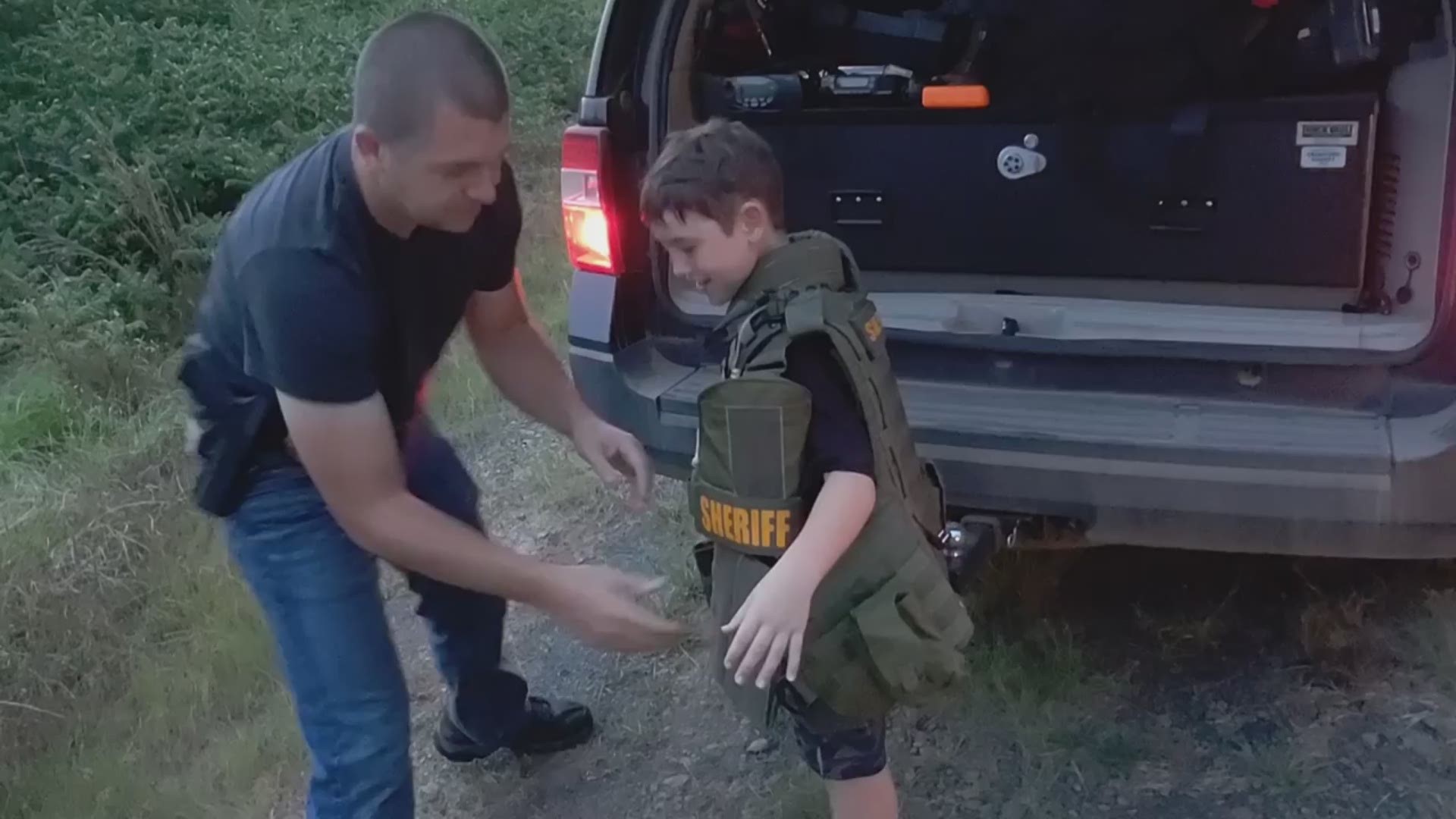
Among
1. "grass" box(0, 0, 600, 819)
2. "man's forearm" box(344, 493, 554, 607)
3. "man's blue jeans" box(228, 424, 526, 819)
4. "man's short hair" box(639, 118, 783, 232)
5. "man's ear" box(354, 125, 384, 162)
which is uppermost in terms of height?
"man's ear" box(354, 125, 384, 162)

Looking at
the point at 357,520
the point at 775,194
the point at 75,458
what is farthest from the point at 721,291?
the point at 75,458

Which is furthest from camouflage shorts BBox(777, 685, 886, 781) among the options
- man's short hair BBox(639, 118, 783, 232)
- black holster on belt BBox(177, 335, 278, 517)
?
black holster on belt BBox(177, 335, 278, 517)

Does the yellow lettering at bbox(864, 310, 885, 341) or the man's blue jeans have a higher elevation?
the yellow lettering at bbox(864, 310, 885, 341)

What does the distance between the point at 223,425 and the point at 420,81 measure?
763 mm

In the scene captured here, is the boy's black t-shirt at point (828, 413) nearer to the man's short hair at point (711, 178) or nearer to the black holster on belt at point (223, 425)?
the man's short hair at point (711, 178)

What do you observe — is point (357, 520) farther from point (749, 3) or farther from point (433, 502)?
point (749, 3)

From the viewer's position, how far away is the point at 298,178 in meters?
2.25

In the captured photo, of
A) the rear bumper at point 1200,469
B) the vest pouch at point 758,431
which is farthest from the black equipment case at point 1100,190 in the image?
the vest pouch at point 758,431

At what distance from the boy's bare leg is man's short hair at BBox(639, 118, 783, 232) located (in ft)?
3.12

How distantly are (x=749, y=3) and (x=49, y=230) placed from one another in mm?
3903

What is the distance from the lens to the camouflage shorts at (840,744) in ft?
7.30

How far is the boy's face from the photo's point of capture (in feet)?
6.75

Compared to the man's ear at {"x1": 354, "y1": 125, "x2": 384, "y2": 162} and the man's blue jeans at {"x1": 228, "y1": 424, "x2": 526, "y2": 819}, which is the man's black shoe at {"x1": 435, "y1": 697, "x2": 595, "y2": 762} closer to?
the man's blue jeans at {"x1": 228, "y1": 424, "x2": 526, "y2": 819}

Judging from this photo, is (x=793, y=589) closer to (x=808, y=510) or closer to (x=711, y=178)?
(x=808, y=510)
